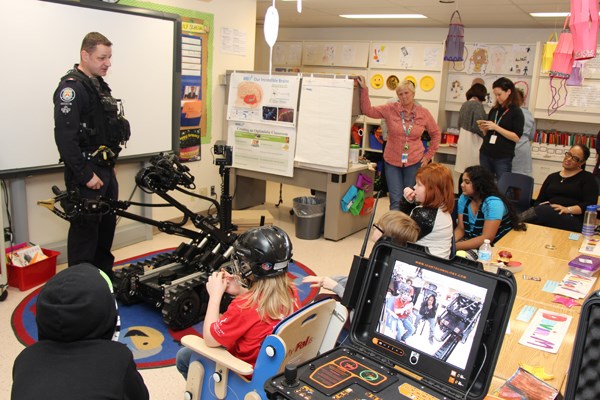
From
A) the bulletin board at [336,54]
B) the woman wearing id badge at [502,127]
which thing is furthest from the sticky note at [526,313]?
the bulletin board at [336,54]

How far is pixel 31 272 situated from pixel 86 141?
1046 millimetres

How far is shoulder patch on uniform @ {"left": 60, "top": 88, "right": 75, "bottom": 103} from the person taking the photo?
3.34 meters

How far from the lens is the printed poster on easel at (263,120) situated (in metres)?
5.28

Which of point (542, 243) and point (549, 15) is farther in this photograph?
point (549, 15)

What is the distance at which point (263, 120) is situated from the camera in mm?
5445

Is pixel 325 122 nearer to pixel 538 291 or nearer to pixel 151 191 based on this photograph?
pixel 151 191

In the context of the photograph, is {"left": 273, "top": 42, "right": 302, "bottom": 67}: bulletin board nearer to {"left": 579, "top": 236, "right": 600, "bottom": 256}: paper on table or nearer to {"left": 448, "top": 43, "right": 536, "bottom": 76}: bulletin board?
{"left": 448, "top": 43, "right": 536, "bottom": 76}: bulletin board

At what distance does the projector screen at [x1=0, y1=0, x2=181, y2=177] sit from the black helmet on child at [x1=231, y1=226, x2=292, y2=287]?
254 centimetres

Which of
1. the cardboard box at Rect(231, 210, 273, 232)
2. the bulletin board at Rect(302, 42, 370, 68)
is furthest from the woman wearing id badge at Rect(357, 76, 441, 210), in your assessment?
the bulletin board at Rect(302, 42, 370, 68)

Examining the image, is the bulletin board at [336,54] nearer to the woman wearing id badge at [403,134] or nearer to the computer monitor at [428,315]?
the woman wearing id badge at [403,134]

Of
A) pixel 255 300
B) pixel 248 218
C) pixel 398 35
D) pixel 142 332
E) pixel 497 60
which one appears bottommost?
pixel 142 332

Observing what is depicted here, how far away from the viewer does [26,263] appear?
373cm

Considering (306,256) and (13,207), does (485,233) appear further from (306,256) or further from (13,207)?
(13,207)

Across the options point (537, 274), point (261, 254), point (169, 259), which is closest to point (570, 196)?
point (537, 274)
